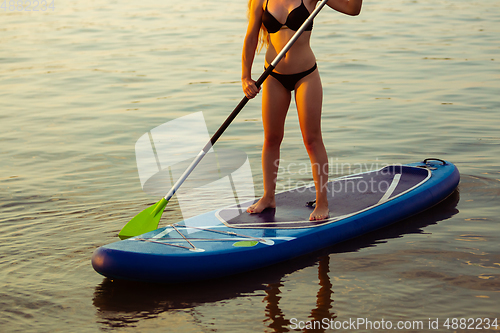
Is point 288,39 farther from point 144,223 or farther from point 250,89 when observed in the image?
point 144,223

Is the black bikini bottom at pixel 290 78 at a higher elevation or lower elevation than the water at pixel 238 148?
higher

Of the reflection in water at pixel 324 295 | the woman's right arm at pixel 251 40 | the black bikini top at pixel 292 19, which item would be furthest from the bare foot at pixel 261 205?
the black bikini top at pixel 292 19

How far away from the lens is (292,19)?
171 inches

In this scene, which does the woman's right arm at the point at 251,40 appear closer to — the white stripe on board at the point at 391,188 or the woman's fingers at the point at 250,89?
the woman's fingers at the point at 250,89

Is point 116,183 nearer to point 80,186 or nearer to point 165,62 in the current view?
point 80,186

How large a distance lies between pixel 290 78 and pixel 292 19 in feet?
1.39

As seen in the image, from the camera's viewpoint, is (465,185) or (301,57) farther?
(465,185)

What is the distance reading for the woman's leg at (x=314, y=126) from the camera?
14.4ft

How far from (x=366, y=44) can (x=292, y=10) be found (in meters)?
10.4

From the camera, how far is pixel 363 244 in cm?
452

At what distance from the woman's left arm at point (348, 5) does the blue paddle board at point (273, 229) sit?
152cm

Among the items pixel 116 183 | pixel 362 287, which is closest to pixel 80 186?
pixel 116 183

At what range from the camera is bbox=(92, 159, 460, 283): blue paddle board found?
3.84 metres

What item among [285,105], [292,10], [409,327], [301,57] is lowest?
[409,327]
